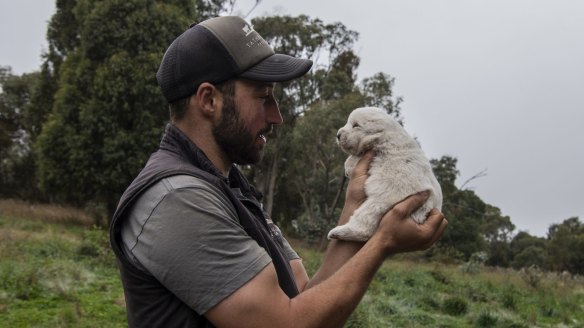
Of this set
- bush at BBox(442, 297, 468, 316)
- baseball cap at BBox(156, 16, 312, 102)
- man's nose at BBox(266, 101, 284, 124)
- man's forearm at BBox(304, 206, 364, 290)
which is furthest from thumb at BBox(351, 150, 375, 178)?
bush at BBox(442, 297, 468, 316)

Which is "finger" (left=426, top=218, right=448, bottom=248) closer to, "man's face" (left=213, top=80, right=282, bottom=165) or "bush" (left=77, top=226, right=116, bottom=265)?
"man's face" (left=213, top=80, right=282, bottom=165)

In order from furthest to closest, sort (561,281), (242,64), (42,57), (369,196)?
1. (42,57)
2. (561,281)
3. (369,196)
4. (242,64)

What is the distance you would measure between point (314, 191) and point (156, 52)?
12.5 meters

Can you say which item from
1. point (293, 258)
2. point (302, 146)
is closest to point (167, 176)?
point (293, 258)

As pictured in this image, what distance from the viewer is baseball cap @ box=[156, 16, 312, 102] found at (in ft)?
7.25

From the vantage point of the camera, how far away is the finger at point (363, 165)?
112 inches

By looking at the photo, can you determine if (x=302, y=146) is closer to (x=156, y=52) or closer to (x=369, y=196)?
(x=156, y=52)

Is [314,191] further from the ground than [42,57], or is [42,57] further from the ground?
[42,57]

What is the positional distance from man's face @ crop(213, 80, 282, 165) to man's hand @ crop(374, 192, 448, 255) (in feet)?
1.82

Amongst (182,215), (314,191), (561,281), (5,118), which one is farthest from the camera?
(5,118)

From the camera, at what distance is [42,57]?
98.9ft

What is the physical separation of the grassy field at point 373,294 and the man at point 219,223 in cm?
596

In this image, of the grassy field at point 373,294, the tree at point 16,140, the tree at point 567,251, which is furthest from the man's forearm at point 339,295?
the tree at point 567,251

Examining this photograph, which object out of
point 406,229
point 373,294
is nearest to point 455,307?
point 373,294
